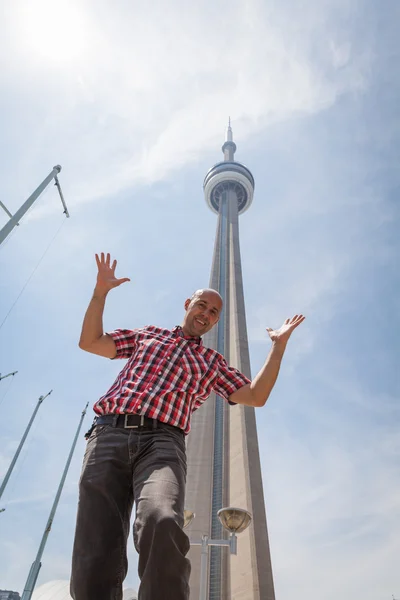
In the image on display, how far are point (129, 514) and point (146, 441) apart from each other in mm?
363

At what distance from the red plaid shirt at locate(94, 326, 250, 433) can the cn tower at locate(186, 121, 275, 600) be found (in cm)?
2065

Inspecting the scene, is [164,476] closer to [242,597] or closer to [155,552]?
[155,552]

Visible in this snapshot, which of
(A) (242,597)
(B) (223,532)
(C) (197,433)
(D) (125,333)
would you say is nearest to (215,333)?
(C) (197,433)

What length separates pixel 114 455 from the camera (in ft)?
6.86

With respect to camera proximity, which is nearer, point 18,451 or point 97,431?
point 97,431

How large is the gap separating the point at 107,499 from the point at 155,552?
1.41ft

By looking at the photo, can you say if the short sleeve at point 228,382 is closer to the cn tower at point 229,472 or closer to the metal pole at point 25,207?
→ the metal pole at point 25,207

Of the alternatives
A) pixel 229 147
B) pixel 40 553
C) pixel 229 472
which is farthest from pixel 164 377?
pixel 229 147

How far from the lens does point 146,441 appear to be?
2.12m

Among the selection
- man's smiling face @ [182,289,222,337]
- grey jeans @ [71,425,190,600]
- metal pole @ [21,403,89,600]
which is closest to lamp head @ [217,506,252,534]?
man's smiling face @ [182,289,222,337]

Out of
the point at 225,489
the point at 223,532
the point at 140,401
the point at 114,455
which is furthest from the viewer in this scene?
the point at 225,489

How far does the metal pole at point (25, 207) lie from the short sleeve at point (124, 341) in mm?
7109

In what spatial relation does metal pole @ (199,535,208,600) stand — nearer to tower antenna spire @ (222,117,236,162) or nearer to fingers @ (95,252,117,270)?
fingers @ (95,252,117,270)

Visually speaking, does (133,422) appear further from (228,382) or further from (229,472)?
(229,472)
